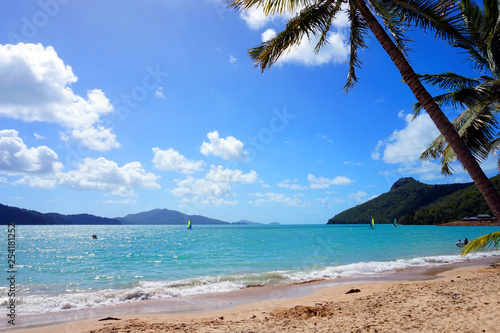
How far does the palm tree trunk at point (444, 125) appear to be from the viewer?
382cm

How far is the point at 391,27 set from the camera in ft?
19.7

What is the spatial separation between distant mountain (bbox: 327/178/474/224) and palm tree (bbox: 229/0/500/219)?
106 metres

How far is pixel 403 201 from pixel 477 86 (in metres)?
134

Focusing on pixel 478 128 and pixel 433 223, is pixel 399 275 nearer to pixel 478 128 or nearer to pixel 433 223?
pixel 478 128

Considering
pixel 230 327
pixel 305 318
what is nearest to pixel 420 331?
pixel 305 318

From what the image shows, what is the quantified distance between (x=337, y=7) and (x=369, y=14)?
4.25 ft

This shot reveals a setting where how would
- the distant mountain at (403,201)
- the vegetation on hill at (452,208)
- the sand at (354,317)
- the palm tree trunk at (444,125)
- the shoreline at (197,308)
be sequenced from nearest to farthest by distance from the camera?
the palm tree trunk at (444,125), the sand at (354,317), the shoreline at (197,308), the vegetation on hill at (452,208), the distant mountain at (403,201)

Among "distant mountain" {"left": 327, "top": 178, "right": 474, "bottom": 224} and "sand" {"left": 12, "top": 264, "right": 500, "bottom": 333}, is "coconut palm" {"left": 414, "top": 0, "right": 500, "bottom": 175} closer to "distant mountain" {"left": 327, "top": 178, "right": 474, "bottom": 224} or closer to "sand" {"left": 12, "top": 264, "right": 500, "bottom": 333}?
"sand" {"left": 12, "top": 264, "right": 500, "bottom": 333}

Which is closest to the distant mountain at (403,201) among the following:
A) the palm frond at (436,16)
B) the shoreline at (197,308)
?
the shoreline at (197,308)

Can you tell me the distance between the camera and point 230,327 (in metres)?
5.76

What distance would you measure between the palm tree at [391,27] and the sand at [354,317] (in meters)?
2.94

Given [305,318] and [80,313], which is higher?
[305,318]

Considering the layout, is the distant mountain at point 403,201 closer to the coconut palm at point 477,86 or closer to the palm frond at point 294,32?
the coconut palm at point 477,86

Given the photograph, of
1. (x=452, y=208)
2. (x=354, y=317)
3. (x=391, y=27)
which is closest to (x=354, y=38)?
(x=391, y=27)
